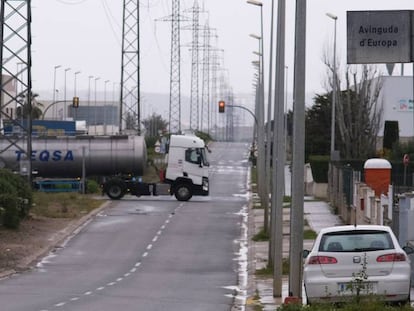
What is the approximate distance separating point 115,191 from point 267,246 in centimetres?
2422

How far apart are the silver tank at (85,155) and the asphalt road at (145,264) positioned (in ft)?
11.9

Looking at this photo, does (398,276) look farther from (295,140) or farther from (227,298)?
(227,298)

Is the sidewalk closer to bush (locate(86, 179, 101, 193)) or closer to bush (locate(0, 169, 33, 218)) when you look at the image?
bush (locate(0, 169, 33, 218))

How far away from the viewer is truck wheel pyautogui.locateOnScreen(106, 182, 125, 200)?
61625 mm

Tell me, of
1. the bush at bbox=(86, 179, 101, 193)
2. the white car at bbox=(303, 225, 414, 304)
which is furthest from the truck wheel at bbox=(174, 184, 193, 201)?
the white car at bbox=(303, 225, 414, 304)

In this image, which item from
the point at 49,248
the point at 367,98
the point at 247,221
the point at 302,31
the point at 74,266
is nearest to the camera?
the point at 302,31

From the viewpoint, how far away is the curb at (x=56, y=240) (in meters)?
33.3

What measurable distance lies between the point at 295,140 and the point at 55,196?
4182 centimetres

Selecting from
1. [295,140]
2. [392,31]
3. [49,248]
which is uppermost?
[392,31]

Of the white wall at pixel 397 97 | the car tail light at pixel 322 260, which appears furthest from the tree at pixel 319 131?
the car tail light at pixel 322 260

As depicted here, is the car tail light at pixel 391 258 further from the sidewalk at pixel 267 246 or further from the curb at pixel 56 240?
the curb at pixel 56 240

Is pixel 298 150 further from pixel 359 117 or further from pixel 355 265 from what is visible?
pixel 359 117

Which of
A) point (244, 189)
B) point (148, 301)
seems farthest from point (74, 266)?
point (244, 189)

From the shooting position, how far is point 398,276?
1819 centimetres
